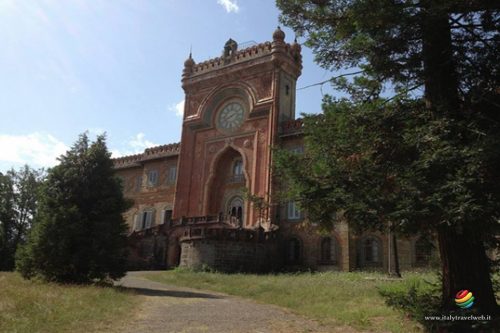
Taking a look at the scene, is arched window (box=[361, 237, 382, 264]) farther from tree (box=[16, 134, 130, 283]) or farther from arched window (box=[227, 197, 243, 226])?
tree (box=[16, 134, 130, 283])

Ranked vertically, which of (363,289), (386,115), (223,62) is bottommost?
(363,289)

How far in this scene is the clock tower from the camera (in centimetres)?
2952

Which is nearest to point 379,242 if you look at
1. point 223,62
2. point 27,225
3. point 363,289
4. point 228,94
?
point 363,289

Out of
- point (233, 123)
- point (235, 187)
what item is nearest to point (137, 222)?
point (235, 187)

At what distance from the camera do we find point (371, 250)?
25.1m

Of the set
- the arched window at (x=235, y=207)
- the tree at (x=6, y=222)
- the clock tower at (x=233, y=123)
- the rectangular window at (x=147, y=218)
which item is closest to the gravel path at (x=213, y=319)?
the clock tower at (x=233, y=123)

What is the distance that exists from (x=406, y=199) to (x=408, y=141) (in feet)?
4.21

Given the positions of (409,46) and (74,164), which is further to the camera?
(74,164)

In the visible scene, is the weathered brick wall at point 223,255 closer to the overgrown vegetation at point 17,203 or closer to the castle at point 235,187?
the castle at point 235,187

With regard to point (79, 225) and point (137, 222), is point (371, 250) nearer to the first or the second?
point (79, 225)

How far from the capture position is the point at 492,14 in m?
8.11

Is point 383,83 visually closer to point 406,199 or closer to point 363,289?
point 406,199

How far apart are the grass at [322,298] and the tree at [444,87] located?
1608mm

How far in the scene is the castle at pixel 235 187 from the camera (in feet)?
80.8
